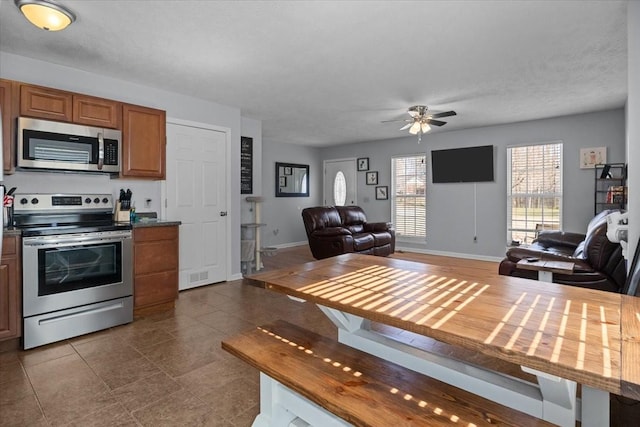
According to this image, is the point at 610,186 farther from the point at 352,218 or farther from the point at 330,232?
the point at 330,232

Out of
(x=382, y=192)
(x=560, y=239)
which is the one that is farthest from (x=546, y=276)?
(x=382, y=192)

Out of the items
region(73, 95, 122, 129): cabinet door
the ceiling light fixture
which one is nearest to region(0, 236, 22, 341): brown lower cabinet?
region(73, 95, 122, 129): cabinet door

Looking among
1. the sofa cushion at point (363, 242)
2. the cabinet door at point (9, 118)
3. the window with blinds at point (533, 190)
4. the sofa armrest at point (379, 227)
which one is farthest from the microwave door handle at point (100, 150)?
the window with blinds at point (533, 190)

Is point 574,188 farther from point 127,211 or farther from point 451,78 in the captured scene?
point 127,211

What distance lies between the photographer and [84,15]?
94.4 inches

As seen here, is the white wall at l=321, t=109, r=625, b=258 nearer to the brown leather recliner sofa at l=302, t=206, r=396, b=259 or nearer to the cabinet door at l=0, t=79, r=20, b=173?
the brown leather recliner sofa at l=302, t=206, r=396, b=259

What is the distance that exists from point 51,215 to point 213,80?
6.77ft

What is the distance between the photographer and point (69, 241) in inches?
110

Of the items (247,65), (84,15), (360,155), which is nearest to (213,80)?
(247,65)

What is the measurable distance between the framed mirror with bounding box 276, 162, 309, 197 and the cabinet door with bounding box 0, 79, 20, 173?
209 inches

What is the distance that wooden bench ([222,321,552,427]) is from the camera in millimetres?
1140

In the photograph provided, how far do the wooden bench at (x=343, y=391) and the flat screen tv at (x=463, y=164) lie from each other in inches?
218

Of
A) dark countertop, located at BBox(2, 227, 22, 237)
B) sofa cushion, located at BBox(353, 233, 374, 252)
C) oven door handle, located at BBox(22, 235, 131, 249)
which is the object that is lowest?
sofa cushion, located at BBox(353, 233, 374, 252)

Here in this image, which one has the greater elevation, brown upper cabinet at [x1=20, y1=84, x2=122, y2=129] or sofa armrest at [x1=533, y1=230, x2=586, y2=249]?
brown upper cabinet at [x1=20, y1=84, x2=122, y2=129]
